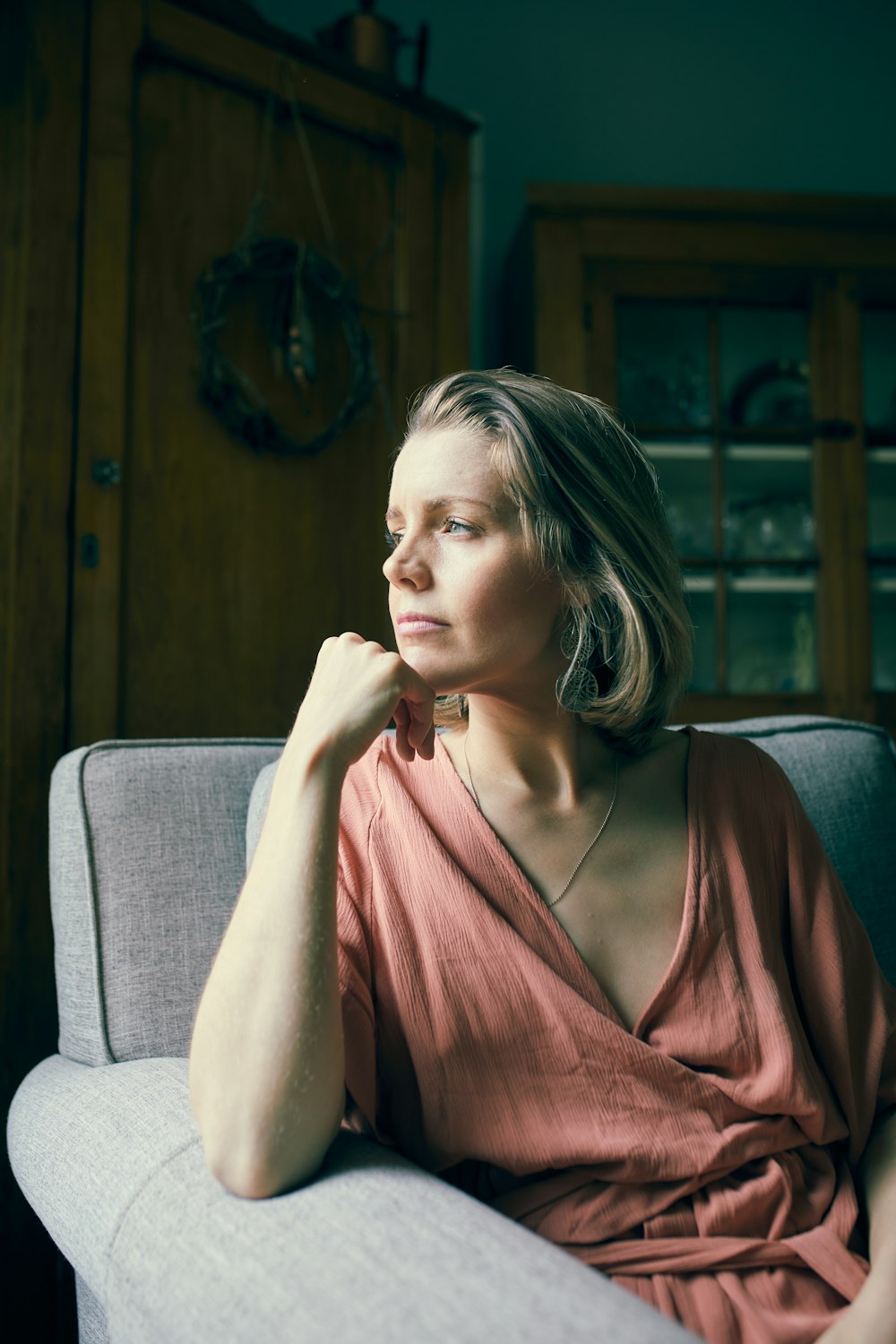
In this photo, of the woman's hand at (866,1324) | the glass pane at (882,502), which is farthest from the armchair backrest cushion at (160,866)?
the glass pane at (882,502)

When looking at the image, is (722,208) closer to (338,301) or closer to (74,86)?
(338,301)

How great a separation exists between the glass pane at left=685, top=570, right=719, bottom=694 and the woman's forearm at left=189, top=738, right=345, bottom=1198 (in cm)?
188

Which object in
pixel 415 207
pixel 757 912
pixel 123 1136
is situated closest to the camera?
pixel 123 1136

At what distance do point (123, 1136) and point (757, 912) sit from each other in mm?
568

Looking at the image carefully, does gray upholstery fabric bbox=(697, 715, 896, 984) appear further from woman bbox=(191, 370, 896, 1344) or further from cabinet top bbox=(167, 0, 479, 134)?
cabinet top bbox=(167, 0, 479, 134)

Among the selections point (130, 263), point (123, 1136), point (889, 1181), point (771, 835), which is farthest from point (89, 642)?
point (889, 1181)

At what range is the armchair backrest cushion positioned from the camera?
1.06m

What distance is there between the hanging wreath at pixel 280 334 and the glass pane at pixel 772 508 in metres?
1.00

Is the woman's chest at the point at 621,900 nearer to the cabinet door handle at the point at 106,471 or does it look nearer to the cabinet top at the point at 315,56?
the cabinet door handle at the point at 106,471

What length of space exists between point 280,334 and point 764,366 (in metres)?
1.27

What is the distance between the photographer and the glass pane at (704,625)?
101 inches

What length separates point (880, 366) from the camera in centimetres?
268

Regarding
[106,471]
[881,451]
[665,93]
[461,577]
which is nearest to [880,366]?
[881,451]

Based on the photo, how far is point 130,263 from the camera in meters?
1.82
